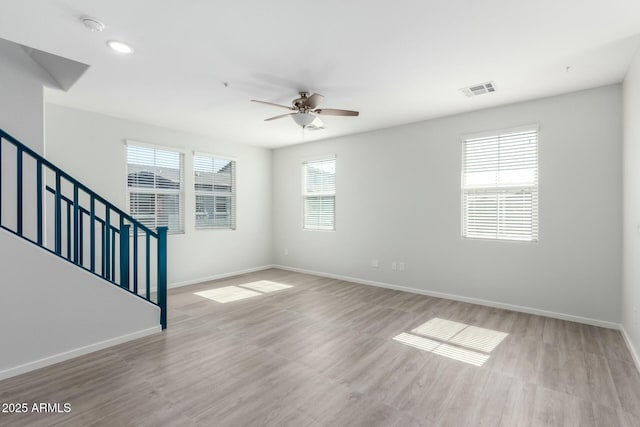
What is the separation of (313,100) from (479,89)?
1.93 meters

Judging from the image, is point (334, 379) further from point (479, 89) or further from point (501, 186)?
point (479, 89)

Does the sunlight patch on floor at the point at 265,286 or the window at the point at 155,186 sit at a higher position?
the window at the point at 155,186

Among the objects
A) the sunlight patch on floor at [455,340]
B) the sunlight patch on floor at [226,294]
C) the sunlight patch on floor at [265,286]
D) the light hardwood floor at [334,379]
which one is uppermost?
the sunlight patch on floor at [265,286]

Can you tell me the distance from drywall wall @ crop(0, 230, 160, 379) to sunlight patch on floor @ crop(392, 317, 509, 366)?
2.84 m

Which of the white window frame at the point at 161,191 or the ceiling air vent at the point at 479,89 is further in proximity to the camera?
the white window frame at the point at 161,191

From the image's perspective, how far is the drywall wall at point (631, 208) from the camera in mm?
2662

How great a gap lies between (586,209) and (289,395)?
3797 millimetres

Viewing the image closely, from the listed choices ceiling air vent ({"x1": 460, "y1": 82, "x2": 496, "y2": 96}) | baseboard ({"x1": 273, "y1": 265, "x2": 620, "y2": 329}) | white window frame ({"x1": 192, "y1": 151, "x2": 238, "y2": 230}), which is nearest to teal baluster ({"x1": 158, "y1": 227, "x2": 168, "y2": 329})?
white window frame ({"x1": 192, "y1": 151, "x2": 238, "y2": 230})

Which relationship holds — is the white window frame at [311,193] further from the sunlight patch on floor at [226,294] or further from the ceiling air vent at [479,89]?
the ceiling air vent at [479,89]

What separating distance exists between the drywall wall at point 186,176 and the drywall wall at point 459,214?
69 centimetres

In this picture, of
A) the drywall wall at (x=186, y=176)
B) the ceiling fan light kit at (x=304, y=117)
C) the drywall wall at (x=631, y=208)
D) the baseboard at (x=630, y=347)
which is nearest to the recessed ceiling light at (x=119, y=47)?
the ceiling fan light kit at (x=304, y=117)

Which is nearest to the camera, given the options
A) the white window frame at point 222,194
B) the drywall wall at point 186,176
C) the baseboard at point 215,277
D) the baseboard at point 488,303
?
the baseboard at point 488,303

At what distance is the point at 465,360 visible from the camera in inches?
108

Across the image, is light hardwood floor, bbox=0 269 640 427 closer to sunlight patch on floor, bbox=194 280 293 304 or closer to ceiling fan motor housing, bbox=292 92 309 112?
Result: sunlight patch on floor, bbox=194 280 293 304
